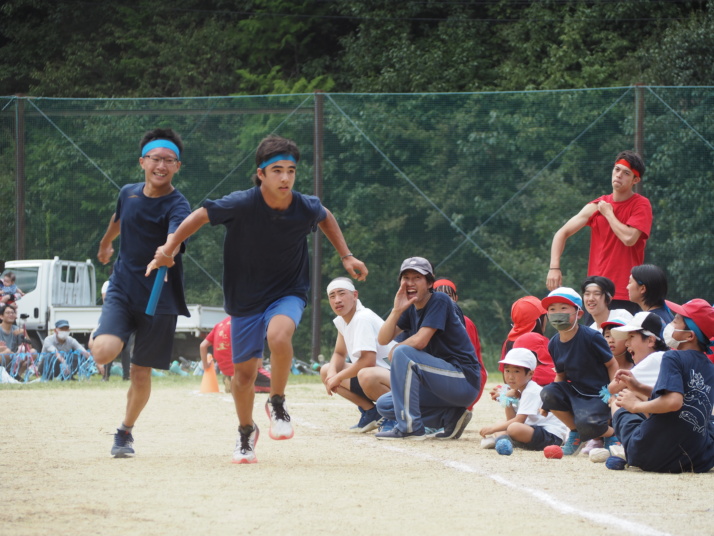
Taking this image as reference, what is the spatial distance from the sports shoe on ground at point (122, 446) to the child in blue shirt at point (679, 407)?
286 centimetres

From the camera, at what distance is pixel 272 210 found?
6008mm

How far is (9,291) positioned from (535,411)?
1066cm

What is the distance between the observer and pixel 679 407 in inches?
214

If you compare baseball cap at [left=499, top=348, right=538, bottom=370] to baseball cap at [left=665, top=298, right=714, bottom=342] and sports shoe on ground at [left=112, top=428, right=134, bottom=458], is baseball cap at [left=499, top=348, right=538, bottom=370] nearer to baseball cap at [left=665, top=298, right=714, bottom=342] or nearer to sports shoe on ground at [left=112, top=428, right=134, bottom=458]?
baseball cap at [left=665, top=298, right=714, bottom=342]

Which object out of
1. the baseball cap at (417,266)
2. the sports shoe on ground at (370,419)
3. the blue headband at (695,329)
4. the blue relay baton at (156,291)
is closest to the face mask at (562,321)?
the baseball cap at (417,266)

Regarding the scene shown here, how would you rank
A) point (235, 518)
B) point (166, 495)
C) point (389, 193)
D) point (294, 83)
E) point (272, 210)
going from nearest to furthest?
point (235, 518)
point (166, 495)
point (272, 210)
point (389, 193)
point (294, 83)

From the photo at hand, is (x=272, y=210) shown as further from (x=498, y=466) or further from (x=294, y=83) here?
(x=294, y=83)

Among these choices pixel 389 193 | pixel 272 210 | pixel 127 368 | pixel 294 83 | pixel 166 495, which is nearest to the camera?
pixel 166 495

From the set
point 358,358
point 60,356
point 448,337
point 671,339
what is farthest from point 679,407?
point 60,356

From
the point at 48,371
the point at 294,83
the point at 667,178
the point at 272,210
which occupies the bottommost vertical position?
the point at 48,371

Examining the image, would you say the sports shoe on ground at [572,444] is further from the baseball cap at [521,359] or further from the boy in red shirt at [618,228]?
the boy in red shirt at [618,228]

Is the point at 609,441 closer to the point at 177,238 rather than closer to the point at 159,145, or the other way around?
the point at 177,238

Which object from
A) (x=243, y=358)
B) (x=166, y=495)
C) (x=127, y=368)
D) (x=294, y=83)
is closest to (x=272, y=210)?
(x=243, y=358)

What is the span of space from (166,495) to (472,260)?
36.7ft
